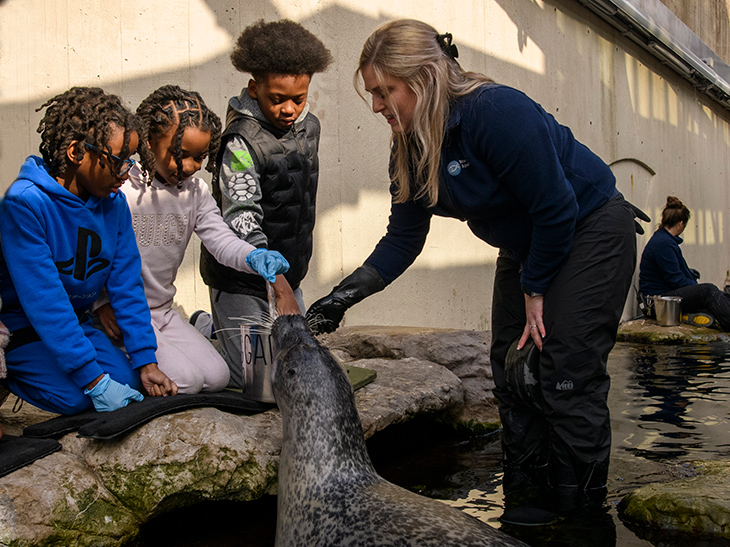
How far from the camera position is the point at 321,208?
5602mm

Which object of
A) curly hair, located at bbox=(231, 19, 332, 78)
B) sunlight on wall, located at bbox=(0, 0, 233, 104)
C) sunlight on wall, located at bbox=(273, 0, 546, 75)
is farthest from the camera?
sunlight on wall, located at bbox=(273, 0, 546, 75)

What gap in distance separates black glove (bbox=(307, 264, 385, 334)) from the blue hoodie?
71 centimetres

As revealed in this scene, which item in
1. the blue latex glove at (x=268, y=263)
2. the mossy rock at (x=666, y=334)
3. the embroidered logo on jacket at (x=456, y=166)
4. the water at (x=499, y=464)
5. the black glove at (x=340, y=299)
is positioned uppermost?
the embroidered logo on jacket at (x=456, y=166)

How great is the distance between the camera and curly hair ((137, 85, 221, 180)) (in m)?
2.92

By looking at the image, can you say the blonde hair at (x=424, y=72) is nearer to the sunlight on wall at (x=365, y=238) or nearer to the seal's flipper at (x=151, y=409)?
the seal's flipper at (x=151, y=409)

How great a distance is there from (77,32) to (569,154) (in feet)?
10.5

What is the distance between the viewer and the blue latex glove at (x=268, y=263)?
2.83 m

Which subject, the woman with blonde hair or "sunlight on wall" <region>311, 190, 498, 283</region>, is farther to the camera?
"sunlight on wall" <region>311, 190, 498, 283</region>

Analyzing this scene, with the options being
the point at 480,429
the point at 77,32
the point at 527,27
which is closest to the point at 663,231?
the point at 527,27

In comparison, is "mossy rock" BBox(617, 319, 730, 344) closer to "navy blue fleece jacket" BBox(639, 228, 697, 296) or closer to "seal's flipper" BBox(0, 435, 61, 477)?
"navy blue fleece jacket" BBox(639, 228, 697, 296)

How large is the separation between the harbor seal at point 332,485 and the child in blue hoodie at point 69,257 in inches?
30.9

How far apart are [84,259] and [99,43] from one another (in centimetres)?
224

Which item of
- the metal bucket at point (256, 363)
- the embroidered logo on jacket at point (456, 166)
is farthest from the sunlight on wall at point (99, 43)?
the embroidered logo on jacket at point (456, 166)

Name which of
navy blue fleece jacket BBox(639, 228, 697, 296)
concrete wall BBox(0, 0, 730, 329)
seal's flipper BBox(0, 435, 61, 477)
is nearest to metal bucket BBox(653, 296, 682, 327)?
navy blue fleece jacket BBox(639, 228, 697, 296)
